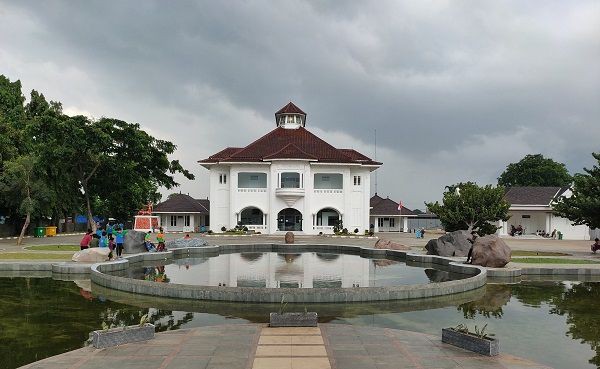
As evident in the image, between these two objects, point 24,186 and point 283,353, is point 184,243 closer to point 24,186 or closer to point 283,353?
point 24,186

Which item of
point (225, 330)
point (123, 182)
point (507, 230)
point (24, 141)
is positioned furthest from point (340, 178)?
point (225, 330)

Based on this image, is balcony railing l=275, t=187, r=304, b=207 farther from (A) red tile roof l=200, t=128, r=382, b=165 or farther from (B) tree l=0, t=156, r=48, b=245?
(B) tree l=0, t=156, r=48, b=245

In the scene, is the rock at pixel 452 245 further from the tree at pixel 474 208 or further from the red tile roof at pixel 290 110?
the red tile roof at pixel 290 110

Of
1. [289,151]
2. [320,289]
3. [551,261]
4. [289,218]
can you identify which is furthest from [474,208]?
[289,218]

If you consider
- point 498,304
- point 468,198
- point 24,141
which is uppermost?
point 24,141

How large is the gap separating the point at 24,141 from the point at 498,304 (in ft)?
149

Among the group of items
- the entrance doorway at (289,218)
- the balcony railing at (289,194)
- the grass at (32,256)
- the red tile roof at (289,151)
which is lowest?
the grass at (32,256)

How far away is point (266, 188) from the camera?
183 feet

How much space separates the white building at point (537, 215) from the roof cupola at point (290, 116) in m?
27.9

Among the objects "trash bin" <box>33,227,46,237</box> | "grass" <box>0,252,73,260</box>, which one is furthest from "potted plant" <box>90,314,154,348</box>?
"trash bin" <box>33,227,46,237</box>

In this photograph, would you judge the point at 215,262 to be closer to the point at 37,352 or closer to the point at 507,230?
the point at 37,352

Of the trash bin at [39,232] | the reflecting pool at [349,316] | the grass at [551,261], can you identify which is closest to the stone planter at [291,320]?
the reflecting pool at [349,316]

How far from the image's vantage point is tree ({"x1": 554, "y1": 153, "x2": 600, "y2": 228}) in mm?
29969

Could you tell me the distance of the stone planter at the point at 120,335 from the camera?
28.3 feet
